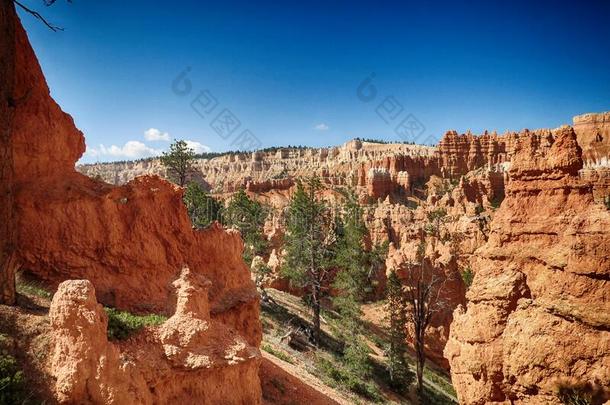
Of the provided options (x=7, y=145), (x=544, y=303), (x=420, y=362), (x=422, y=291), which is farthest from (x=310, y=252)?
(x=7, y=145)

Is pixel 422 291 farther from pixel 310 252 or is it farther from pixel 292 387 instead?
pixel 292 387

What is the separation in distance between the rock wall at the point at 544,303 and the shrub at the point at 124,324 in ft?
32.6

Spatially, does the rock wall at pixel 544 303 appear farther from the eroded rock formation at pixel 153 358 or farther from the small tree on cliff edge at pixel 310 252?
the small tree on cliff edge at pixel 310 252

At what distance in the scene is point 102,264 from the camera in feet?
34.0

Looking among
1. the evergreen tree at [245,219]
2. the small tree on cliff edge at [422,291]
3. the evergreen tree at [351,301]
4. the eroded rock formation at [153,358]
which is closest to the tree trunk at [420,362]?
the small tree on cliff edge at [422,291]

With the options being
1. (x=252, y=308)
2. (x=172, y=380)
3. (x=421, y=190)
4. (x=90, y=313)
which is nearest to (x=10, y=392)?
(x=90, y=313)

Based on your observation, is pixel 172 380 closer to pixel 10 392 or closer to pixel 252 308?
pixel 10 392

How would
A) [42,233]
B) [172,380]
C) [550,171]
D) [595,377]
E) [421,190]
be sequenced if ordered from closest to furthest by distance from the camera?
[172,380] < [42,233] < [595,377] < [550,171] < [421,190]

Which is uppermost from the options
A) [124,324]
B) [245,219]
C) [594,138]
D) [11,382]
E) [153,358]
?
[594,138]

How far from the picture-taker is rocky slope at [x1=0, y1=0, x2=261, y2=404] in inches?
273

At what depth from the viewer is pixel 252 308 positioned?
14055mm

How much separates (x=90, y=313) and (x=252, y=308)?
755 centimetres

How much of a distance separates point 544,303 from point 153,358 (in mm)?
10909

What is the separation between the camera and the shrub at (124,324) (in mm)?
8016
